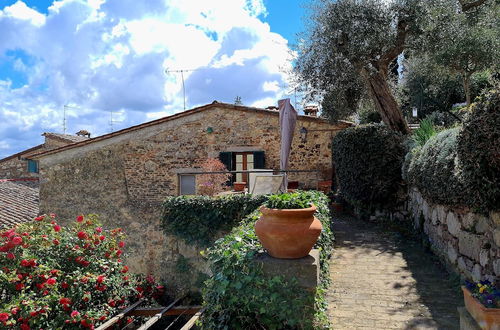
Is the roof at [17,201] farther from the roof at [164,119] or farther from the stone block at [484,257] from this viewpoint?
the stone block at [484,257]

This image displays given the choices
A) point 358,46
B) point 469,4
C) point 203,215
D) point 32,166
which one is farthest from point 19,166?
point 469,4

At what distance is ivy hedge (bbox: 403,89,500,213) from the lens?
3.47 metres

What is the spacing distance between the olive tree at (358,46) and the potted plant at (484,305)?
7370 mm

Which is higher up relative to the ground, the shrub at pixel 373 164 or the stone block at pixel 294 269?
the shrub at pixel 373 164

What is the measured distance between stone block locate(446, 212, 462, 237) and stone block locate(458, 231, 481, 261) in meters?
0.13

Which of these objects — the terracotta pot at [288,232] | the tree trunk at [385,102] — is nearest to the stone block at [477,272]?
the terracotta pot at [288,232]

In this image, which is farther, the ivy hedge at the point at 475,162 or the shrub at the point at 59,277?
the shrub at the point at 59,277

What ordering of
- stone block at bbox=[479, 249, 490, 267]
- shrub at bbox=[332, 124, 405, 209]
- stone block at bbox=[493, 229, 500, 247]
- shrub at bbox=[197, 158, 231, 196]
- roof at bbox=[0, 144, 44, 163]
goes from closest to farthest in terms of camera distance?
stone block at bbox=[493, 229, 500, 247]
stone block at bbox=[479, 249, 490, 267]
shrub at bbox=[332, 124, 405, 209]
shrub at bbox=[197, 158, 231, 196]
roof at bbox=[0, 144, 44, 163]

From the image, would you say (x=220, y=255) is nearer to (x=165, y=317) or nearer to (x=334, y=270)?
(x=334, y=270)

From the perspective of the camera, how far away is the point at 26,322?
210 inches

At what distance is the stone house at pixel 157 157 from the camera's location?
1369 centimetres

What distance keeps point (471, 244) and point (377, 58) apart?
6.80m

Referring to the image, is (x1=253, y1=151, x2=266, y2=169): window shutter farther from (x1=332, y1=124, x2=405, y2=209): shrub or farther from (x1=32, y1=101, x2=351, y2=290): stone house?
(x1=332, y1=124, x2=405, y2=209): shrub

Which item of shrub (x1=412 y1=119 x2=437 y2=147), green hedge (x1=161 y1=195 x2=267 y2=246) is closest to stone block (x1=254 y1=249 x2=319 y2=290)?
green hedge (x1=161 y1=195 x2=267 y2=246)
